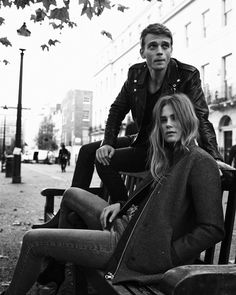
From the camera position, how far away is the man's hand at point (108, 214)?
103 inches

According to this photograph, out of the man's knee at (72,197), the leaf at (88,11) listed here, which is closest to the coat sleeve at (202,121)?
the man's knee at (72,197)

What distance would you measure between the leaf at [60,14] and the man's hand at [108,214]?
12.9 ft

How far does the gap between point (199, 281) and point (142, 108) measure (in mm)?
1950

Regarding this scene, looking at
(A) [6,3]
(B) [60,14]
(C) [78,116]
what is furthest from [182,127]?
(C) [78,116]

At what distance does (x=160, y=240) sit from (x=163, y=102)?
882 millimetres

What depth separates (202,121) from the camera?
8.99 ft

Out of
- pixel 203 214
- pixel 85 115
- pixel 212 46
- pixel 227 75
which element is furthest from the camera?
pixel 85 115

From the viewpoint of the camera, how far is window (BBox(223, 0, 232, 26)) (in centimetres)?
2450

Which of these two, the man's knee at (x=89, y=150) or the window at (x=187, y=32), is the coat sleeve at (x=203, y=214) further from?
the window at (x=187, y=32)

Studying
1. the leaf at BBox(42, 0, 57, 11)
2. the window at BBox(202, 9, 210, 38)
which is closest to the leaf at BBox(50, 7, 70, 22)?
the leaf at BBox(42, 0, 57, 11)

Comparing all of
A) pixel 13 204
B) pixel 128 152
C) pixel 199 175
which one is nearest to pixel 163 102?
pixel 199 175

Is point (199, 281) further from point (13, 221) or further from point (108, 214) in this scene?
point (13, 221)

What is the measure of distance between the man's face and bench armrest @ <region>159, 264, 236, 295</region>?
1854 mm

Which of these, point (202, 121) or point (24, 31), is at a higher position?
point (24, 31)
